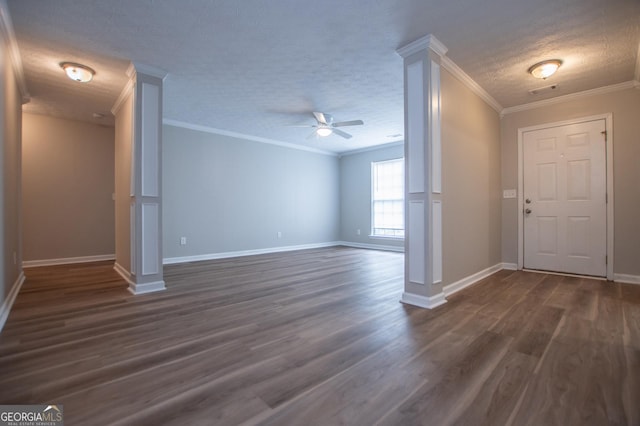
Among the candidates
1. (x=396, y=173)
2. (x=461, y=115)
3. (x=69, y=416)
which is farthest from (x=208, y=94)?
(x=396, y=173)

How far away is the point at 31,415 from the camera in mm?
1290

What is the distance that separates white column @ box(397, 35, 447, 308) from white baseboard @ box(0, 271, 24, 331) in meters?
3.40

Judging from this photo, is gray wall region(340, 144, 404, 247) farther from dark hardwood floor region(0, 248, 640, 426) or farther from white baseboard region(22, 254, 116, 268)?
white baseboard region(22, 254, 116, 268)

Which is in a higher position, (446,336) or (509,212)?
(509,212)

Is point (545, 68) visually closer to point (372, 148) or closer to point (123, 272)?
point (372, 148)

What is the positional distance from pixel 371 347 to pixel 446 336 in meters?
0.58

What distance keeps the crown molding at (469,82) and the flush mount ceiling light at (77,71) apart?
3.84 meters

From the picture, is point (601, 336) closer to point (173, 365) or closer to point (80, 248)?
point (173, 365)

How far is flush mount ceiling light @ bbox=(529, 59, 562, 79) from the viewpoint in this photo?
3047 millimetres

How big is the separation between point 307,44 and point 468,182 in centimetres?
240

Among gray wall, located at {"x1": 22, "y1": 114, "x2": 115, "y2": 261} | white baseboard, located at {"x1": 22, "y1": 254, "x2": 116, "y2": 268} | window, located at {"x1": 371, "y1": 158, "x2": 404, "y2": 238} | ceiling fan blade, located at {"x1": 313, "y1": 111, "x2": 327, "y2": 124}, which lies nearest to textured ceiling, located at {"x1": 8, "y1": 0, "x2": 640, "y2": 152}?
ceiling fan blade, located at {"x1": 313, "y1": 111, "x2": 327, "y2": 124}

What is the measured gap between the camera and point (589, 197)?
3846 mm

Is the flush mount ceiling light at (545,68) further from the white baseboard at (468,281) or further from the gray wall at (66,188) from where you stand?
the gray wall at (66,188)

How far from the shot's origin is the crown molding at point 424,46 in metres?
2.65
